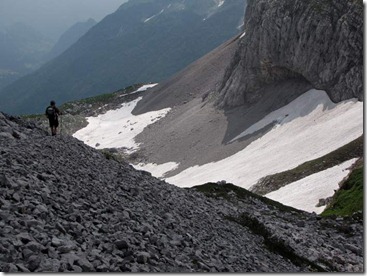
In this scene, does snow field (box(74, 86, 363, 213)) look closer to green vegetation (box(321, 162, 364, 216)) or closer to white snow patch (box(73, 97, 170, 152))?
green vegetation (box(321, 162, 364, 216))

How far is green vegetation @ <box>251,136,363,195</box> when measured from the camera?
2312 inches

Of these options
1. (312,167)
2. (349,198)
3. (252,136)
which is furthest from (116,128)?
(349,198)

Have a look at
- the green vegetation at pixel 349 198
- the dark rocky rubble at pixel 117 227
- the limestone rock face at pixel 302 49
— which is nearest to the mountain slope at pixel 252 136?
the limestone rock face at pixel 302 49

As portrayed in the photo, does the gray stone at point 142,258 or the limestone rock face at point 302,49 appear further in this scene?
the limestone rock face at point 302,49

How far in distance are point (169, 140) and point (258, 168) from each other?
148ft

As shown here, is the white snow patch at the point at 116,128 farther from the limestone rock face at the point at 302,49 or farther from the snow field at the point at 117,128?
the limestone rock face at the point at 302,49

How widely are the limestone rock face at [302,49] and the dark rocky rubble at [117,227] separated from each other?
62.4m

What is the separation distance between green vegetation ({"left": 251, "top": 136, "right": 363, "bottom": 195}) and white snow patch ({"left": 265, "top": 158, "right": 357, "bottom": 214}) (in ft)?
8.30

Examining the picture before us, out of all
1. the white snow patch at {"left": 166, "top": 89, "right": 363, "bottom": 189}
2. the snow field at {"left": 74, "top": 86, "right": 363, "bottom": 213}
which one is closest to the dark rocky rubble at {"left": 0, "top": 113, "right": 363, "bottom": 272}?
the snow field at {"left": 74, "top": 86, "right": 363, "bottom": 213}

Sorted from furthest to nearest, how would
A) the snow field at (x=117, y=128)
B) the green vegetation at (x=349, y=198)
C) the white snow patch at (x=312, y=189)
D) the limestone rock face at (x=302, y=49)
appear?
the snow field at (x=117, y=128), the limestone rock face at (x=302, y=49), the white snow patch at (x=312, y=189), the green vegetation at (x=349, y=198)

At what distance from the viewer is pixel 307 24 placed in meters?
96.2

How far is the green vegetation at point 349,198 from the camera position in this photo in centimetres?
3928

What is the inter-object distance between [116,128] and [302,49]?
75930 mm

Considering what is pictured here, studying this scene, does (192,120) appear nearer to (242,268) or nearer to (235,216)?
(235,216)
